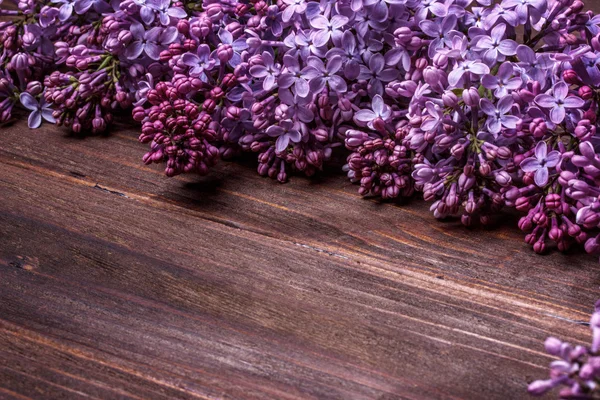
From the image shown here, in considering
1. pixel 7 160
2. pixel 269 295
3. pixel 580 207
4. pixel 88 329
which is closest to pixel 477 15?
pixel 580 207

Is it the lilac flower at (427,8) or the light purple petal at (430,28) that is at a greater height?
the lilac flower at (427,8)

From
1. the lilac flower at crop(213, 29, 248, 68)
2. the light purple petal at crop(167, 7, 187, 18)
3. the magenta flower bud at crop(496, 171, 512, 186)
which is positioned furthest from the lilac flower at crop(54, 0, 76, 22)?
the magenta flower bud at crop(496, 171, 512, 186)

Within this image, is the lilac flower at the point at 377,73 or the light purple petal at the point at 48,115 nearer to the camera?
the lilac flower at the point at 377,73

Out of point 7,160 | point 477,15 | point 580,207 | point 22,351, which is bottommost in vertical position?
point 22,351

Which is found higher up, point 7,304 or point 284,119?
point 284,119

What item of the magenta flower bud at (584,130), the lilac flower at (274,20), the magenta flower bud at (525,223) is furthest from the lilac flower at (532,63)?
the lilac flower at (274,20)

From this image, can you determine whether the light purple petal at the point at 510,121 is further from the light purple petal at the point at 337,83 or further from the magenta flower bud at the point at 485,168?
the light purple petal at the point at 337,83

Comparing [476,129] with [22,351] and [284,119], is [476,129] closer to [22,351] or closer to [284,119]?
[284,119]

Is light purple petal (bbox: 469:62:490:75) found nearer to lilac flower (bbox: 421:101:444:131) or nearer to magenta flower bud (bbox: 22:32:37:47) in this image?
lilac flower (bbox: 421:101:444:131)
